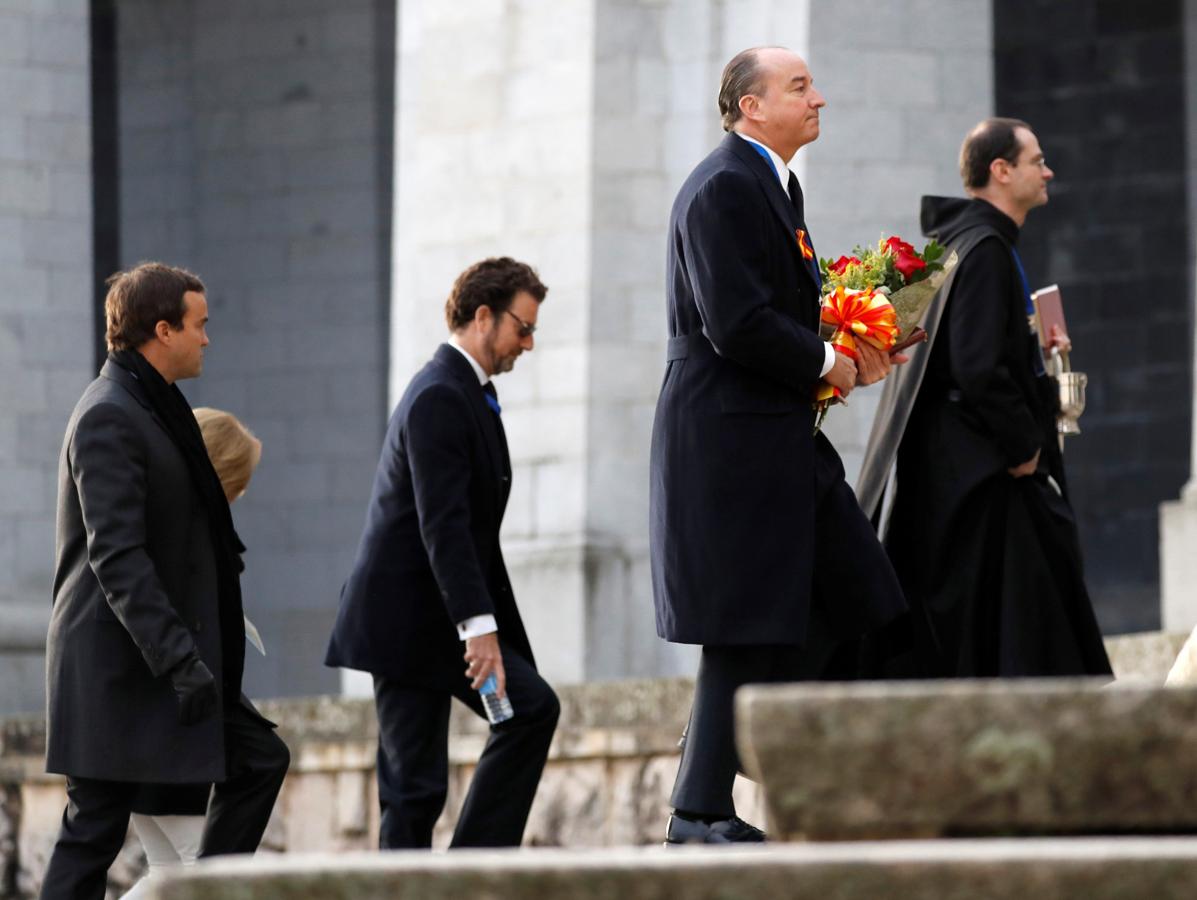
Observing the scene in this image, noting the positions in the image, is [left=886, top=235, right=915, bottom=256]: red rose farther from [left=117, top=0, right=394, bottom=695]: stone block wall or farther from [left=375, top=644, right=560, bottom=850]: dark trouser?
[left=117, top=0, right=394, bottom=695]: stone block wall

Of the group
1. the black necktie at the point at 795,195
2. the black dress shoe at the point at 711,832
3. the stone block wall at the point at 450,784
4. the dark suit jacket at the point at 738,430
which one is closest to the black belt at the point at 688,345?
the dark suit jacket at the point at 738,430

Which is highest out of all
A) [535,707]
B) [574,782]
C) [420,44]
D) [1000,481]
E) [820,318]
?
[420,44]

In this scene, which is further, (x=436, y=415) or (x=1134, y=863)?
(x=436, y=415)

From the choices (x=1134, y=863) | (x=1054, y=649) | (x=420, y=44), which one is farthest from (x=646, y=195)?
(x=1134, y=863)

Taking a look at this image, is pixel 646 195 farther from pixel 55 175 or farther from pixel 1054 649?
pixel 1054 649

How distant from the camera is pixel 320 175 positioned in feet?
53.4

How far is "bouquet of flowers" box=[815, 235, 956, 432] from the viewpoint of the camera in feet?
18.7

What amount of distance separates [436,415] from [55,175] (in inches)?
257

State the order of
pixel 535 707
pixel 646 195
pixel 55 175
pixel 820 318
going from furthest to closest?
pixel 55 175
pixel 646 195
pixel 535 707
pixel 820 318

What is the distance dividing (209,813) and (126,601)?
1.93 ft

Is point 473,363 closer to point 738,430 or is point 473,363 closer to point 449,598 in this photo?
point 449,598

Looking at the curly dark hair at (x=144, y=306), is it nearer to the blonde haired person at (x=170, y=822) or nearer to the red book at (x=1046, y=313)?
the blonde haired person at (x=170, y=822)

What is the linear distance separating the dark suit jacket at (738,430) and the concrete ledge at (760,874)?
113 inches

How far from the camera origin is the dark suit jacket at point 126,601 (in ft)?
18.7
